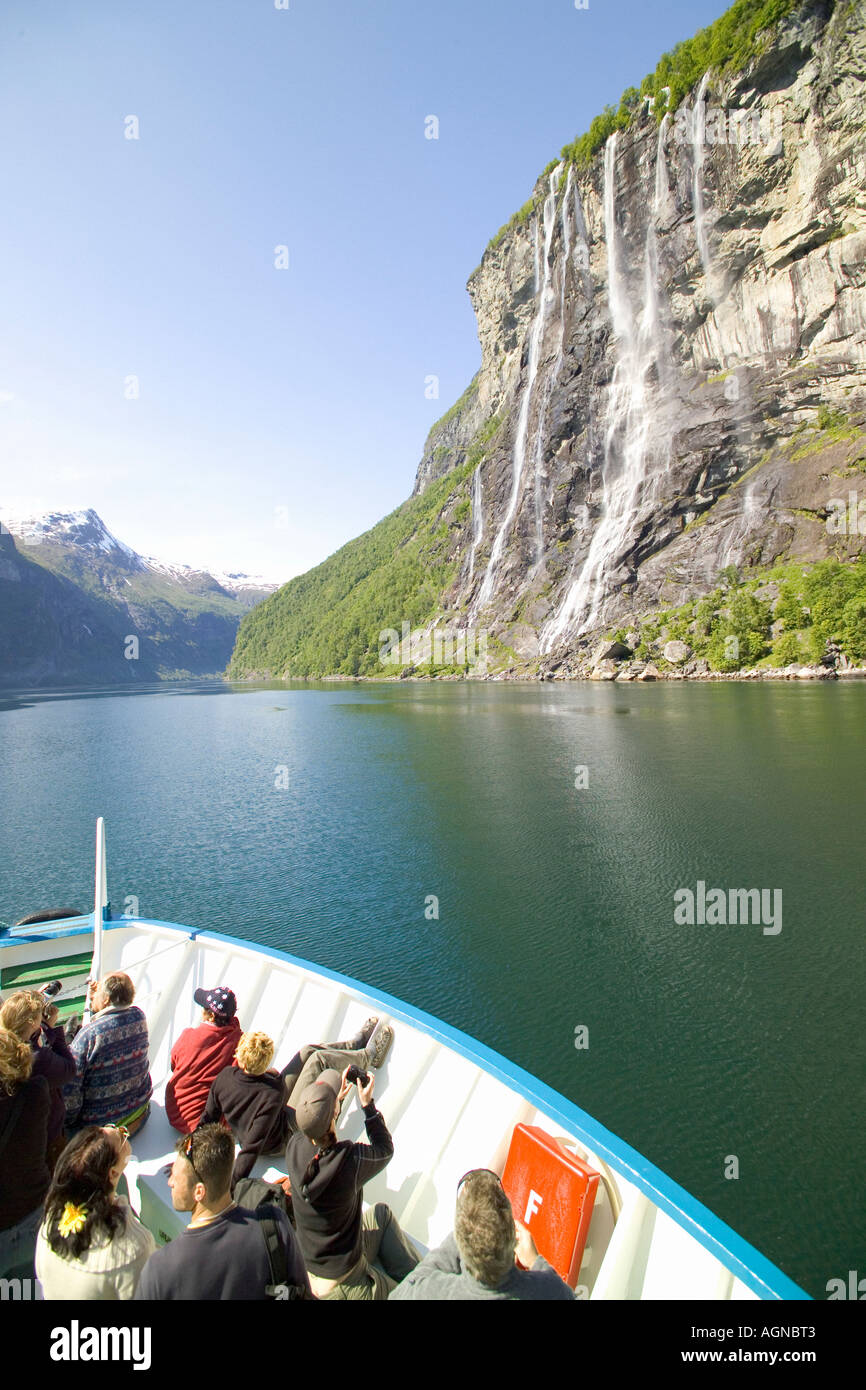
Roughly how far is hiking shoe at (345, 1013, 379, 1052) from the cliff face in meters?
97.1

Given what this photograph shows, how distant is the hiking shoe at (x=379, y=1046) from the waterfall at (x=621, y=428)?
4132 inches

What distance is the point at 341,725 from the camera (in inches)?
2495

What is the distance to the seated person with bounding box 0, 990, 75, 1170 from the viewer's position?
5.29 metres

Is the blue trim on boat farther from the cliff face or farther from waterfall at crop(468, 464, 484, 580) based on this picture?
waterfall at crop(468, 464, 484, 580)

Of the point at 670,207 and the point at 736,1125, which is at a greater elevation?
the point at 670,207

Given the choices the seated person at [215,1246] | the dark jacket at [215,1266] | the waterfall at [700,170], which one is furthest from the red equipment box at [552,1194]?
the waterfall at [700,170]

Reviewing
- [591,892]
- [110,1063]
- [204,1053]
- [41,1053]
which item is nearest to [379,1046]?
[204,1053]

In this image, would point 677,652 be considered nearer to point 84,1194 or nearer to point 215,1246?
point 215,1246

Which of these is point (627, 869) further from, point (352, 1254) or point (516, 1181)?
point (352, 1254)

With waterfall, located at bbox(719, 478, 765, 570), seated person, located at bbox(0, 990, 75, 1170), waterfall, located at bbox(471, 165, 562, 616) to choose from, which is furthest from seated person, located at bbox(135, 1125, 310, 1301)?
waterfall, located at bbox(471, 165, 562, 616)

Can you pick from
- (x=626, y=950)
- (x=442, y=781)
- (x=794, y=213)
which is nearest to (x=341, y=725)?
(x=442, y=781)

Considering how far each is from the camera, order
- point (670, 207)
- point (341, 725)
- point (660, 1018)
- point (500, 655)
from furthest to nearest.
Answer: point (500, 655), point (670, 207), point (341, 725), point (660, 1018)

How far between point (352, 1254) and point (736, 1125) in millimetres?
6981

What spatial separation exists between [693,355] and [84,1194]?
411 feet
